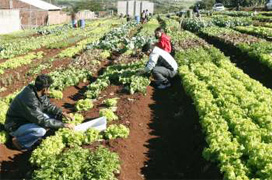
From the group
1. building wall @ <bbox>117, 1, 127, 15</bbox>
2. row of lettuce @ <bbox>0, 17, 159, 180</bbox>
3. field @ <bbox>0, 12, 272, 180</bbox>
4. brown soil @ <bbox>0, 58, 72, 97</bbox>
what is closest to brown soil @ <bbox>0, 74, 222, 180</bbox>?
field @ <bbox>0, 12, 272, 180</bbox>

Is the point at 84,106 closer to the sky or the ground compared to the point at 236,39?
closer to the ground

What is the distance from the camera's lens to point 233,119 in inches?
290

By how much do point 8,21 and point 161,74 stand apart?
32.2 m

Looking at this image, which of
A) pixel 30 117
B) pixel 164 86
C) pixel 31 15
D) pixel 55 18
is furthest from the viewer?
pixel 55 18

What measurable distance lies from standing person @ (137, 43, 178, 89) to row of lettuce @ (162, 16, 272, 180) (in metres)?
0.38

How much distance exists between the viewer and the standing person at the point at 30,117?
7.38m

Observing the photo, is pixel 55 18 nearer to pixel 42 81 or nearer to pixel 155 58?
pixel 155 58

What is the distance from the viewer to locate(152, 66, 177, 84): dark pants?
454 inches

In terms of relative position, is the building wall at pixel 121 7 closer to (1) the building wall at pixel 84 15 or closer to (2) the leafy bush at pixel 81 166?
(1) the building wall at pixel 84 15

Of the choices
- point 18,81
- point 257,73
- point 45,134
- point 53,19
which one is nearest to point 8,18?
point 53,19

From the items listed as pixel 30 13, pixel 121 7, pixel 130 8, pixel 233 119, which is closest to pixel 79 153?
pixel 233 119

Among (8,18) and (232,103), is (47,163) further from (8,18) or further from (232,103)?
(8,18)

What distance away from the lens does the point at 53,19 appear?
56.8 metres

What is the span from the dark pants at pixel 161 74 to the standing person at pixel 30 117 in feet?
14.6
